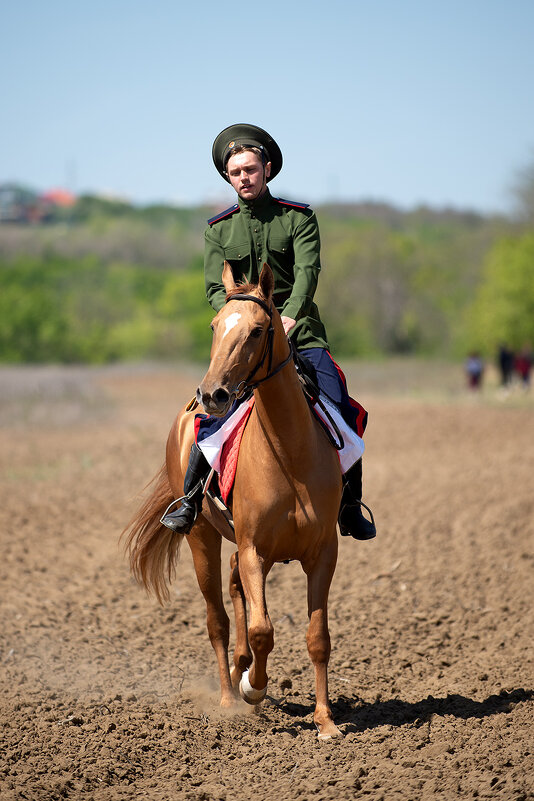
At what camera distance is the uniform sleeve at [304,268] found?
4.79 m

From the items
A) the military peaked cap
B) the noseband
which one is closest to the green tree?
the military peaked cap

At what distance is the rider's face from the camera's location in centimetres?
499

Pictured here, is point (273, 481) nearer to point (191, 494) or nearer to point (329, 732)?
point (191, 494)

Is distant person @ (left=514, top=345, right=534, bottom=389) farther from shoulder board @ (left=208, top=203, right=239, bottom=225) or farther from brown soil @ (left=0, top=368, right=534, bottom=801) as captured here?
shoulder board @ (left=208, top=203, right=239, bottom=225)

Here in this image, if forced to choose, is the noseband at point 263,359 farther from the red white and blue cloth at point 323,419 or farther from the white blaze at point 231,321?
the red white and blue cloth at point 323,419

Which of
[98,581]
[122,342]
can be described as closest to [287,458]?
[98,581]

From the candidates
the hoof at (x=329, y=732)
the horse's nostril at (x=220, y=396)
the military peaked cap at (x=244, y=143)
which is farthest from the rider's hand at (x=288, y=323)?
the hoof at (x=329, y=732)

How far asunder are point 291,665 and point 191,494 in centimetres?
166

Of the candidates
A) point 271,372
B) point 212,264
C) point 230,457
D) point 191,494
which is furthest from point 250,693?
point 212,264

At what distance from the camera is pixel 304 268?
4902mm

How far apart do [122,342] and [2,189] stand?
403ft

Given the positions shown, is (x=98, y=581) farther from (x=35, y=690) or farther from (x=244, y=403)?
(x=244, y=403)

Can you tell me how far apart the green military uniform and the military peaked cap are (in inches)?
8.8

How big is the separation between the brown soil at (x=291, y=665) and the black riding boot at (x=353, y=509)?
1057mm
